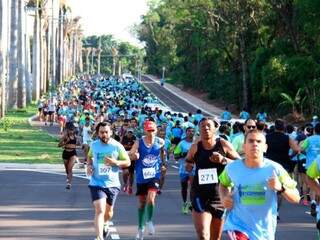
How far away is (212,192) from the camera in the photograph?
32.6ft

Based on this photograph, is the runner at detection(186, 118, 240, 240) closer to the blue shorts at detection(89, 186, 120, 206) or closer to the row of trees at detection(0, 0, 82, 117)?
the blue shorts at detection(89, 186, 120, 206)

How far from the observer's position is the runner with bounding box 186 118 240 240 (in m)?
9.72

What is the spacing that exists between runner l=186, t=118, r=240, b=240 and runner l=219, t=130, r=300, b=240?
209 centimetres

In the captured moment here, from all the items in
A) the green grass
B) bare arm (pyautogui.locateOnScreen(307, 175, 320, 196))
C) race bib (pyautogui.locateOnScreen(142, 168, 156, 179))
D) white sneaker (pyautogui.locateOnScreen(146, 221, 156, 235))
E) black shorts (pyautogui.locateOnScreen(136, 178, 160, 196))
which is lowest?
the green grass

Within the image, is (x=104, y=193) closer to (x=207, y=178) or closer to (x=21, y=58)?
(x=207, y=178)

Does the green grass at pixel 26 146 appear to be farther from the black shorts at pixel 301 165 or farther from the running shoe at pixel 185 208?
the running shoe at pixel 185 208

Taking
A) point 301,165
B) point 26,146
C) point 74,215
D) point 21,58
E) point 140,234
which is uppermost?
point 21,58

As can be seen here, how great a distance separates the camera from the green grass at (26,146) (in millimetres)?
28566

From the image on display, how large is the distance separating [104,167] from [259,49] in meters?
49.3

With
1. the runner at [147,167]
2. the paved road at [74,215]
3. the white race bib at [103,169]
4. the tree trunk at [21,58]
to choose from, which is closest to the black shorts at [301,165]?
the paved road at [74,215]

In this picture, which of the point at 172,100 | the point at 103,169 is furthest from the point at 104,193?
the point at 172,100

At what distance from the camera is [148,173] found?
12859mm

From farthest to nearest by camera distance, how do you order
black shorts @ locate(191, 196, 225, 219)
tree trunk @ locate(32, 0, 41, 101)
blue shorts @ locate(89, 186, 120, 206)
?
tree trunk @ locate(32, 0, 41, 101), blue shorts @ locate(89, 186, 120, 206), black shorts @ locate(191, 196, 225, 219)

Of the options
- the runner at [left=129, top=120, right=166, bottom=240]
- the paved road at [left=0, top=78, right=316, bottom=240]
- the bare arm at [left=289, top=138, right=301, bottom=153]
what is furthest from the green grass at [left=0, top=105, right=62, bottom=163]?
the runner at [left=129, top=120, right=166, bottom=240]
